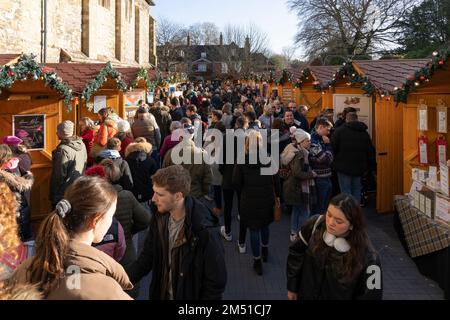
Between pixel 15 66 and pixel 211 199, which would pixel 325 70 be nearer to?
pixel 211 199

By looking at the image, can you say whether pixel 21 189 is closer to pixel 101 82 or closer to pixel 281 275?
pixel 281 275

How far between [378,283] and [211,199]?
634 centimetres

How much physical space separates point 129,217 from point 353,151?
448 centimetres

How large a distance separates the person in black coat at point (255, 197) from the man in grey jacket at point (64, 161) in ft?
8.10

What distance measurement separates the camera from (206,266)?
3025 mm

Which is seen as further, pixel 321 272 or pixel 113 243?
pixel 113 243

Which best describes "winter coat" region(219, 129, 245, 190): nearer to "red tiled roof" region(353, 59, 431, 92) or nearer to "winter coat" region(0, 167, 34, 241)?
"winter coat" region(0, 167, 34, 241)

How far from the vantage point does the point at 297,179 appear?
→ 6.26m

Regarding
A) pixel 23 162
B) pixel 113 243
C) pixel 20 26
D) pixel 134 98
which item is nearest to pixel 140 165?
pixel 23 162

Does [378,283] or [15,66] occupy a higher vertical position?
[15,66]

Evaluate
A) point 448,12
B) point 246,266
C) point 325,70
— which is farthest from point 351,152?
point 448,12

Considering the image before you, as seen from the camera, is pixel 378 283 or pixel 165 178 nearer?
pixel 378 283

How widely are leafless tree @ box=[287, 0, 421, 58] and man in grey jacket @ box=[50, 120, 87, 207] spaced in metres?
34.9

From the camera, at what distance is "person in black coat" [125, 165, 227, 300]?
302cm
